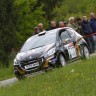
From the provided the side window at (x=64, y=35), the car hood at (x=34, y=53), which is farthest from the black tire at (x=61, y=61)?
the side window at (x=64, y=35)

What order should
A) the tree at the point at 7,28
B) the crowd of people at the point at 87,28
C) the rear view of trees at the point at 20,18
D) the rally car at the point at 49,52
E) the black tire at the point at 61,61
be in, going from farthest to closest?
the rear view of trees at the point at 20,18 < the tree at the point at 7,28 < the crowd of people at the point at 87,28 < the black tire at the point at 61,61 < the rally car at the point at 49,52

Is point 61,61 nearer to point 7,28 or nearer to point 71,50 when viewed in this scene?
point 71,50

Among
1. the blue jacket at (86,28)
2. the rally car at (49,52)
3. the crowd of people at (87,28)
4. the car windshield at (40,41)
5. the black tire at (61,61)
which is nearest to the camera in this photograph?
the rally car at (49,52)

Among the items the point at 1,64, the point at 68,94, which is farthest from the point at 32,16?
the point at 68,94

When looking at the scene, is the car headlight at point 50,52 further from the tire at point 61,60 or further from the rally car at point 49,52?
the tire at point 61,60

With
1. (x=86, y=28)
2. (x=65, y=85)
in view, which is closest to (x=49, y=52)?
(x=65, y=85)

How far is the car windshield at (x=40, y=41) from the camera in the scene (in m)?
19.8

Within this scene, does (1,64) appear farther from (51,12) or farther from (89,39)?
(51,12)

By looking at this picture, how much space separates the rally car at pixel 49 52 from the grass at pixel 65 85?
10.3 ft

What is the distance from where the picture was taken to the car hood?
18.5m

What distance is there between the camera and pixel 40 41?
20.2 m

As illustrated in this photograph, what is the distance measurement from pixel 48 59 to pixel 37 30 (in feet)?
17.5

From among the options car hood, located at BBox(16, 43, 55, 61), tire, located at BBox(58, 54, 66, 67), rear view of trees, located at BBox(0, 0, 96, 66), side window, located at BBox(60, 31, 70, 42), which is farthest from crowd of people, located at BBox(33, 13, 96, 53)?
rear view of trees, located at BBox(0, 0, 96, 66)

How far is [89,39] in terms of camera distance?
25.2 m
